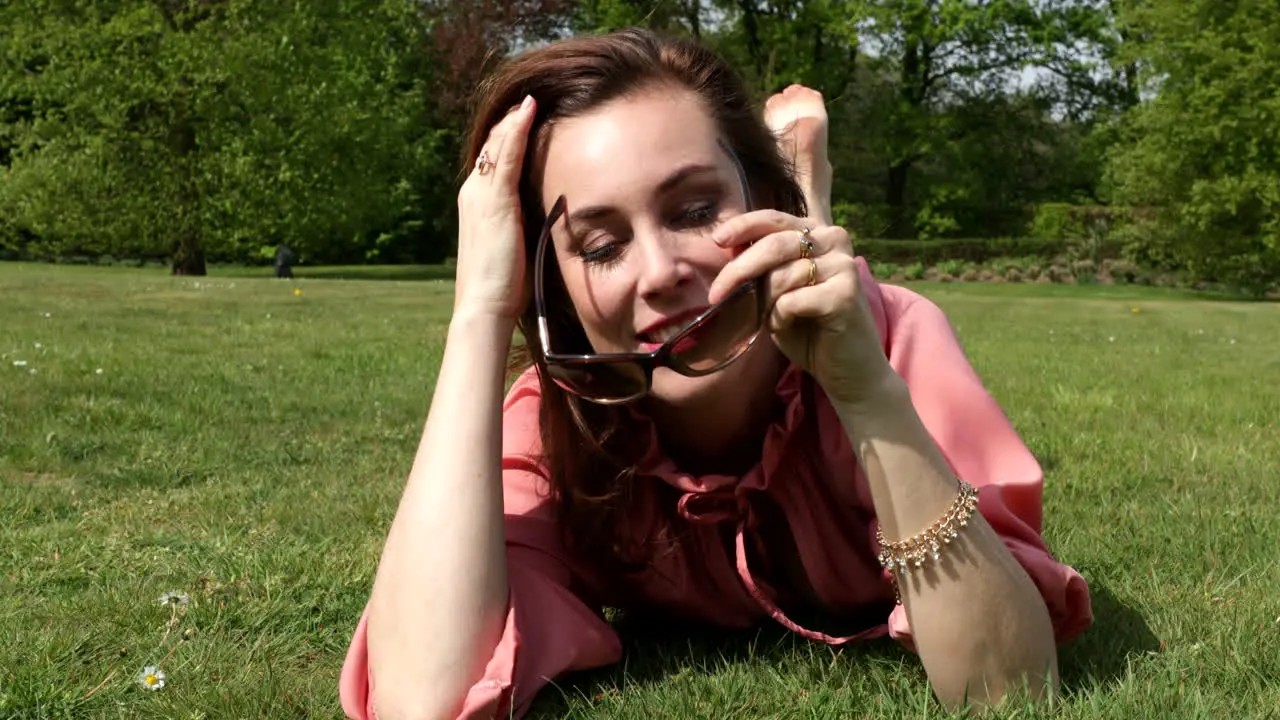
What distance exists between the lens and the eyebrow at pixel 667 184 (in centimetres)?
217

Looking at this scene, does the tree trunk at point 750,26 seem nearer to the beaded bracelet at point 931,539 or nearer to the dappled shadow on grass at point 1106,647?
the dappled shadow on grass at point 1106,647

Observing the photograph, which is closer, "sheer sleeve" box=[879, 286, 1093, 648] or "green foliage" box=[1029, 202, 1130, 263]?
"sheer sleeve" box=[879, 286, 1093, 648]

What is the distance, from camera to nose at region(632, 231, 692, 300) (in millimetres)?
2129

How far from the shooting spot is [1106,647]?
2625 mm

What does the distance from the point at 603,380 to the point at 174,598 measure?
1.63 m

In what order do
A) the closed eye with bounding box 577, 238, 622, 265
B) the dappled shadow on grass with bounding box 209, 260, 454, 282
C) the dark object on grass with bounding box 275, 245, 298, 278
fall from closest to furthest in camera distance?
the closed eye with bounding box 577, 238, 622, 265 → the dark object on grass with bounding box 275, 245, 298, 278 → the dappled shadow on grass with bounding box 209, 260, 454, 282

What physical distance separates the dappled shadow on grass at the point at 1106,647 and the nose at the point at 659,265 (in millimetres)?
1086

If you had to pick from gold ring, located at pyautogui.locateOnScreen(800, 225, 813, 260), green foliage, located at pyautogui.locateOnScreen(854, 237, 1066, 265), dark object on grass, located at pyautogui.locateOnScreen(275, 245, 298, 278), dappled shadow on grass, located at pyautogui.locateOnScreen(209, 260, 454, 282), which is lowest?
dappled shadow on grass, located at pyautogui.locateOnScreen(209, 260, 454, 282)

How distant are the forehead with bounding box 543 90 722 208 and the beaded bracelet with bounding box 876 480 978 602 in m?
0.75

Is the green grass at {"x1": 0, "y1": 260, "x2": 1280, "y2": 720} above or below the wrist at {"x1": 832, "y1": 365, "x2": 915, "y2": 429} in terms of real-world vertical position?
below

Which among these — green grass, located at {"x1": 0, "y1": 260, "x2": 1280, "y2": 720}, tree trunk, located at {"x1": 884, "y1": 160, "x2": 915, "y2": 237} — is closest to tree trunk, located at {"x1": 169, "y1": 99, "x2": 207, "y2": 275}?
green grass, located at {"x1": 0, "y1": 260, "x2": 1280, "y2": 720}

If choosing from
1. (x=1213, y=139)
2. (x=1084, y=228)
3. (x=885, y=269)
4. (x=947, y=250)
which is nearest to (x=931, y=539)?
(x=1213, y=139)

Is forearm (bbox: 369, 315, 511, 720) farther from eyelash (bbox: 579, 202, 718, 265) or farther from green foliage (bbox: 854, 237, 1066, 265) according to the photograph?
green foliage (bbox: 854, 237, 1066, 265)

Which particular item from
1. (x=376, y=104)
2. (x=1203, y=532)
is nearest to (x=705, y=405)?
(x=1203, y=532)
